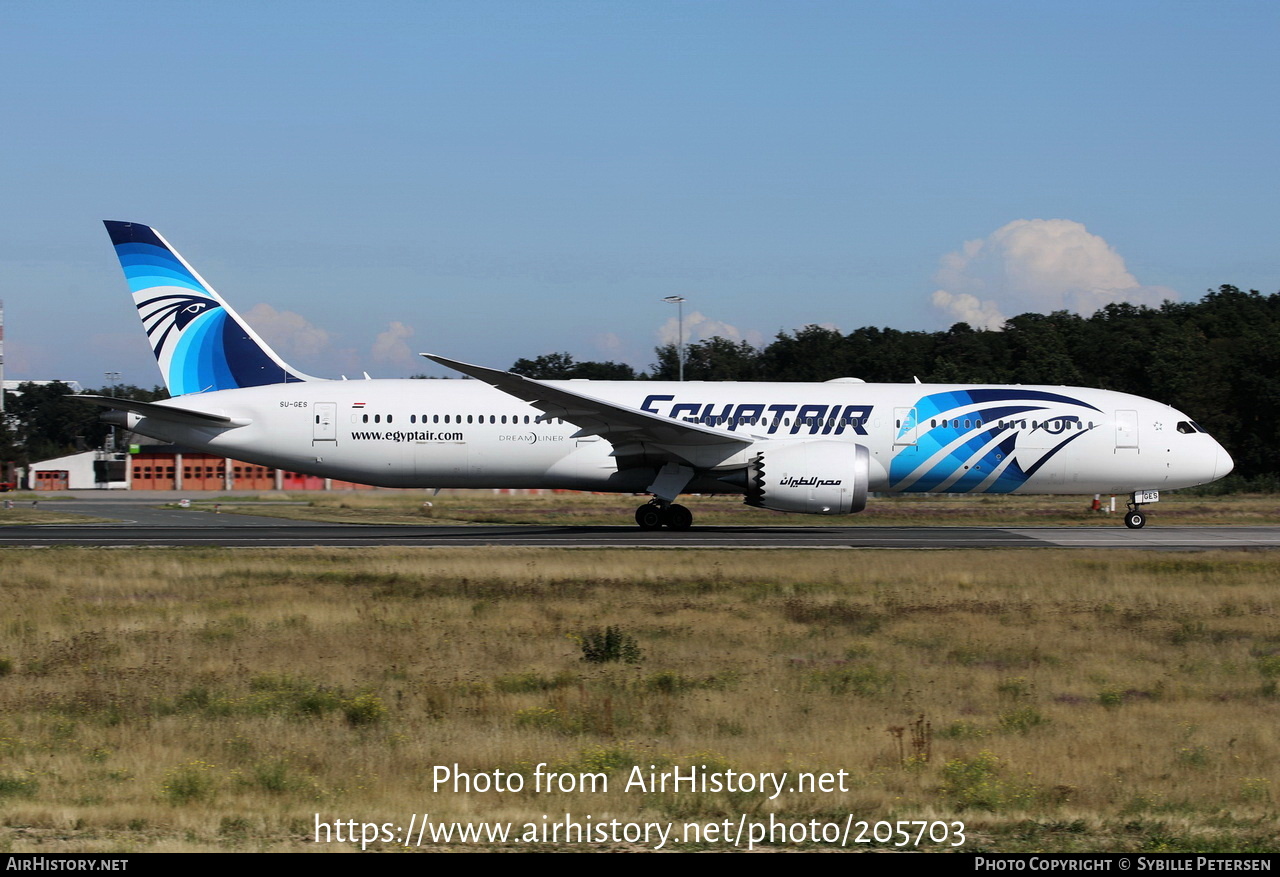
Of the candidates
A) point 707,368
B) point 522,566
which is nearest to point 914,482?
point 522,566

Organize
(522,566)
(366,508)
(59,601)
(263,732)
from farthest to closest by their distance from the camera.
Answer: (366,508)
(522,566)
(59,601)
(263,732)

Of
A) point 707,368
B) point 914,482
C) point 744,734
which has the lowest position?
point 744,734

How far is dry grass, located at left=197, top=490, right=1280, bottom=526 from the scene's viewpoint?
104 feet

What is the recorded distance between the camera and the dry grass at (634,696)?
7.35m

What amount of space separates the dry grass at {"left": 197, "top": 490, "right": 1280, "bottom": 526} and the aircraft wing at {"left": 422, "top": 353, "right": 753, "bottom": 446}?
15.1 ft

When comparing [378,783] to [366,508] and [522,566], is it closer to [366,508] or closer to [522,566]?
[522,566]

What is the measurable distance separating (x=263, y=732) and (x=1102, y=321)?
3309 inches

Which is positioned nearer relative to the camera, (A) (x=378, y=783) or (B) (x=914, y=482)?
(A) (x=378, y=783)

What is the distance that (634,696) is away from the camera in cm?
1045

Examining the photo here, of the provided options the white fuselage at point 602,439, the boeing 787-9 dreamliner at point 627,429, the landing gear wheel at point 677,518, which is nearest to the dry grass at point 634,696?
the boeing 787-9 dreamliner at point 627,429

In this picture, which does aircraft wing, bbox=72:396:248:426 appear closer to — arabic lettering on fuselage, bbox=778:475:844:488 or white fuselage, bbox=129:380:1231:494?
white fuselage, bbox=129:380:1231:494
